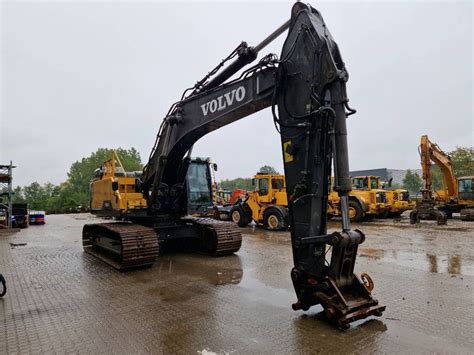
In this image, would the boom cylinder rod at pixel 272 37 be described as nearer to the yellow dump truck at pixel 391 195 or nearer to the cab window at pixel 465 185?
the yellow dump truck at pixel 391 195

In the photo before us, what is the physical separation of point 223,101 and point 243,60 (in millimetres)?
793

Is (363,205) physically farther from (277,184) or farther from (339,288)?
(339,288)

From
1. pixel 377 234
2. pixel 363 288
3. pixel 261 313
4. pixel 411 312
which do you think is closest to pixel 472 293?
pixel 411 312

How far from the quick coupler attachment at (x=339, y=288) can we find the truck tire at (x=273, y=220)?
31.8 ft

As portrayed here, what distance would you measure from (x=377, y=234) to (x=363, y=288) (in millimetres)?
8733

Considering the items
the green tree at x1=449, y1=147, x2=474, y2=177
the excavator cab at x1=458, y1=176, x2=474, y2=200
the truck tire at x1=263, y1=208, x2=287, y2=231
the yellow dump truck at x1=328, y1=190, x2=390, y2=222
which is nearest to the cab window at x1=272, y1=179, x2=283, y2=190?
the truck tire at x1=263, y1=208, x2=287, y2=231

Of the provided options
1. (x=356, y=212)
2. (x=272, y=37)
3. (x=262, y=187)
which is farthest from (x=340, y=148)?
(x=356, y=212)

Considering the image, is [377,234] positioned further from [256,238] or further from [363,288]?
[363,288]

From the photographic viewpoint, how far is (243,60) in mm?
6035

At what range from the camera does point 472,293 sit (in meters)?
5.13

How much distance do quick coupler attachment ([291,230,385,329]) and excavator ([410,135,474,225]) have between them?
13.3m

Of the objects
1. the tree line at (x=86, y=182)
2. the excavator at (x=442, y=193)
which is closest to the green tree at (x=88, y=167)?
the tree line at (x=86, y=182)

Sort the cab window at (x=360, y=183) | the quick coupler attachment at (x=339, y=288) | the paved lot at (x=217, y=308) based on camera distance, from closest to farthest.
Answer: the paved lot at (x=217, y=308), the quick coupler attachment at (x=339, y=288), the cab window at (x=360, y=183)

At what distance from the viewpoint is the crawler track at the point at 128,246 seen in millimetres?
6840
